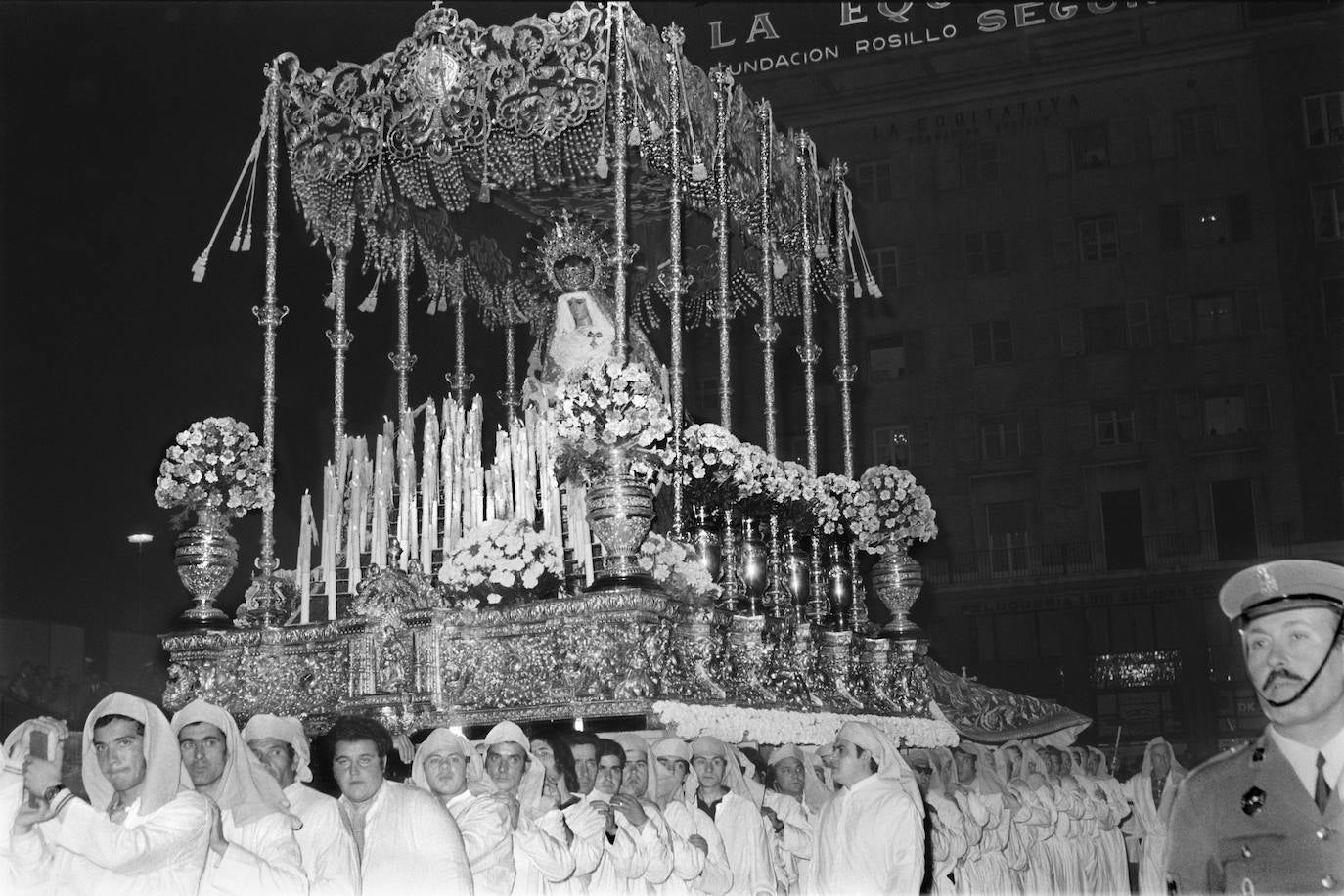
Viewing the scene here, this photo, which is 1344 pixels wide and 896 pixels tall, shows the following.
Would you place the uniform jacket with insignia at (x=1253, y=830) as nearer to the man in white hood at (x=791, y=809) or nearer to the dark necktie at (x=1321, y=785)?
the dark necktie at (x=1321, y=785)

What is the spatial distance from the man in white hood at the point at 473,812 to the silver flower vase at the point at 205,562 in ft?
13.7

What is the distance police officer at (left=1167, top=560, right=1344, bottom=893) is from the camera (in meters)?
3.22

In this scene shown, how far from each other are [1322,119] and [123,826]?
1825 centimetres

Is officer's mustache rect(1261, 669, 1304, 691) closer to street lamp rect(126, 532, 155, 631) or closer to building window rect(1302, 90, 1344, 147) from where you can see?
street lamp rect(126, 532, 155, 631)

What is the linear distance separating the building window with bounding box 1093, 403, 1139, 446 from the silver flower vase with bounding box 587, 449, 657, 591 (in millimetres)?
12284

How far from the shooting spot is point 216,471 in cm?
1015

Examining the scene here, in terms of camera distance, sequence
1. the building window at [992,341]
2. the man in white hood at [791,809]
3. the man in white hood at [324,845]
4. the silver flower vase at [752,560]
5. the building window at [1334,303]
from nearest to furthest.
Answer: the man in white hood at [324,845], the man in white hood at [791,809], the silver flower vase at [752,560], the building window at [1334,303], the building window at [992,341]

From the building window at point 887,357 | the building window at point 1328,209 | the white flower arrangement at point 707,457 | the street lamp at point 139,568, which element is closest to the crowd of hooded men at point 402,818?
the white flower arrangement at point 707,457

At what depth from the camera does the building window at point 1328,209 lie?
19.8 m

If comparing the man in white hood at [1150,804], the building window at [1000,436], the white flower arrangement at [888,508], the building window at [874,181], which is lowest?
the man in white hood at [1150,804]

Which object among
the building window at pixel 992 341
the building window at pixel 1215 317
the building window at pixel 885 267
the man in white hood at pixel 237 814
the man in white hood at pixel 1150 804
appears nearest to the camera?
the man in white hood at pixel 237 814

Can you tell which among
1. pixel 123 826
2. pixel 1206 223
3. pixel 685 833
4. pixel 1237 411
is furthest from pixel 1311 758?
pixel 1206 223

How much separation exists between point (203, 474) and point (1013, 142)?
13.7 metres

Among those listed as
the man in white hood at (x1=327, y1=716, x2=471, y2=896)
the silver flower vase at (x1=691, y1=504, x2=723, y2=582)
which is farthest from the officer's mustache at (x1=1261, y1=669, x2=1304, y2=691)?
the silver flower vase at (x1=691, y1=504, x2=723, y2=582)
